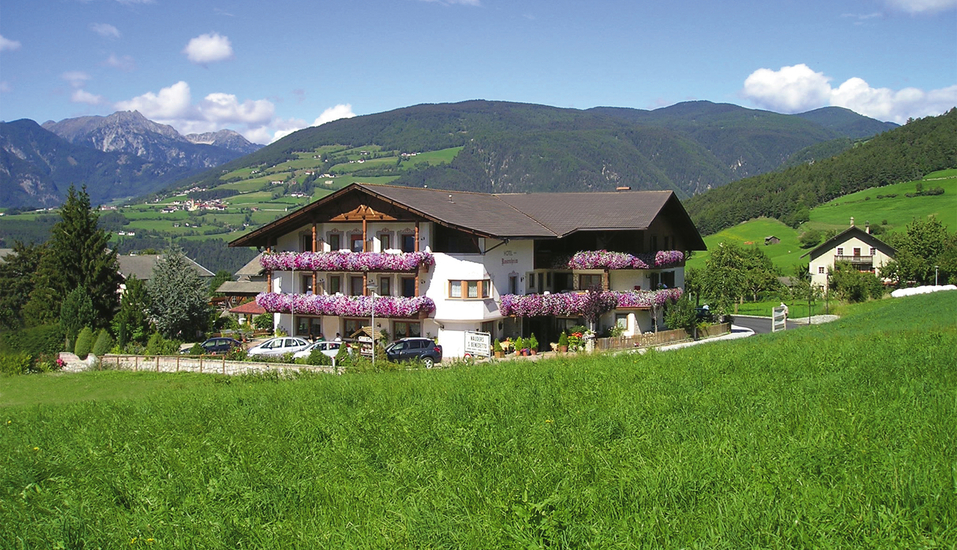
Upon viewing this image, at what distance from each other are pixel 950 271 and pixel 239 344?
6978 cm

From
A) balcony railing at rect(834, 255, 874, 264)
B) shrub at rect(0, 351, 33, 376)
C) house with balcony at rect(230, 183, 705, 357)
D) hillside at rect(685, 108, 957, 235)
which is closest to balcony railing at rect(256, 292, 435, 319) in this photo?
house with balcony at rect(230, 183, 705, 357)

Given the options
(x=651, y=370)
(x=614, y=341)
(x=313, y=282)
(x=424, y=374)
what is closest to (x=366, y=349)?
(x=313, y=282)

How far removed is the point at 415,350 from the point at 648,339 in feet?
44.7

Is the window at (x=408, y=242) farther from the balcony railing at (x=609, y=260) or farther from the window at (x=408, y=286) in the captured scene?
the balcony railing at (x=609, y=260)

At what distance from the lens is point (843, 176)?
146m

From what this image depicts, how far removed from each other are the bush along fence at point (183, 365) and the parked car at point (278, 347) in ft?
6.58

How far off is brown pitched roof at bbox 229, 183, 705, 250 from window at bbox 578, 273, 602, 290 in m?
3.05

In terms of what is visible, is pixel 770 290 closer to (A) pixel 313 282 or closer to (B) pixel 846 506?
(A) pixel 313 282

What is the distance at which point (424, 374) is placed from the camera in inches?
763

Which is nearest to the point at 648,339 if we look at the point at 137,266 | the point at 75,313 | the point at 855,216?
the point at 75,313

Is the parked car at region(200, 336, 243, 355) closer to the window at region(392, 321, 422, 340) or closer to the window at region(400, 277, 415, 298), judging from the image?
the window at region(392, 321, 422, 340)

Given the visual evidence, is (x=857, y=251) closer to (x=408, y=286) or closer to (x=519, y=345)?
(x=519, y=345)

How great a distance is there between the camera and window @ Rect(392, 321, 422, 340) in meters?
39.4

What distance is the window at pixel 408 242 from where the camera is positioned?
4009 cm
